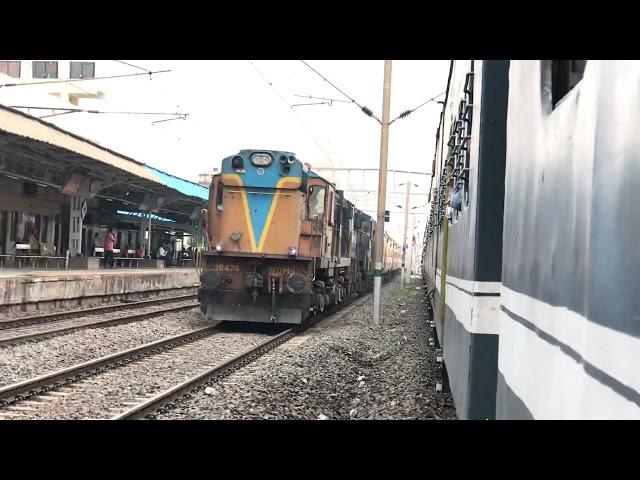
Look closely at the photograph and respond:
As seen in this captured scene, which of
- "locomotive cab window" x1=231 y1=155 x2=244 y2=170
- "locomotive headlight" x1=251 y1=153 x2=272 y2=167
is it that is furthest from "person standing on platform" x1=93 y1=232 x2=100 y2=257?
"locomotive headlight" x1=251 y1=153 x2=272 y2=167

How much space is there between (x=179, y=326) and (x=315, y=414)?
722 centimetres

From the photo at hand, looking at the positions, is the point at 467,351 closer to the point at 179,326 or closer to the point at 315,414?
the point at 315,414

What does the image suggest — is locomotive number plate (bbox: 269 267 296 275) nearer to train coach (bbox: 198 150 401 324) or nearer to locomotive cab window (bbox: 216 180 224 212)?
train coach (bbox: 198 150 401 324)

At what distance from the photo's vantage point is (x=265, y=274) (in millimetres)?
12719

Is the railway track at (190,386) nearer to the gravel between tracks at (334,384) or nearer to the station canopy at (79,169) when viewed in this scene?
the gravel between tracks at (334,384)

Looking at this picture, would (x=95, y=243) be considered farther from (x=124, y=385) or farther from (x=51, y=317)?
(x=124, y=385)

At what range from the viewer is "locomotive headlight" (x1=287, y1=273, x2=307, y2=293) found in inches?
488

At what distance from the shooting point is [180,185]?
2539cm

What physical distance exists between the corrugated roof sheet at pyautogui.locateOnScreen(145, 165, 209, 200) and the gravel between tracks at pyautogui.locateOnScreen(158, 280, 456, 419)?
12811 mm

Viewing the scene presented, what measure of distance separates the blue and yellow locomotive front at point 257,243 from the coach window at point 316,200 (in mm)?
423

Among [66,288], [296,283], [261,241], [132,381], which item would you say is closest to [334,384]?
[132,381]
